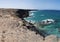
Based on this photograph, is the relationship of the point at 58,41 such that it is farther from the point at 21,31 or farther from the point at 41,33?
the point at 21,31

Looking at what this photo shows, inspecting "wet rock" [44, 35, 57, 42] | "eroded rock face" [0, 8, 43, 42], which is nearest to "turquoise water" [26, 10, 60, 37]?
"wet rock" [44, 35, 57, 42]

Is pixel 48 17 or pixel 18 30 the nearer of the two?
pixel 18 30

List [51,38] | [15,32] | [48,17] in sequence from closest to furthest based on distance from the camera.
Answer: [51,38] < [15,32] < [48,17]

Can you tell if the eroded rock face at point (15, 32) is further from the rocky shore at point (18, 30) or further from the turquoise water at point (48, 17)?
the turquoise water at point (48, 17)

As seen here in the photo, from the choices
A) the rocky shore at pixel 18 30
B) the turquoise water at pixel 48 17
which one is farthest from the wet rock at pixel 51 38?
the turquoise water at pixel 48 17

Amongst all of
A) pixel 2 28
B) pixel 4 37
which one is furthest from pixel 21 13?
pixel 4 37

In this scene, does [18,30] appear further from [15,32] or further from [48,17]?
[48,17]

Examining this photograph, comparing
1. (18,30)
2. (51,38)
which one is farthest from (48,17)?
(18,30)
